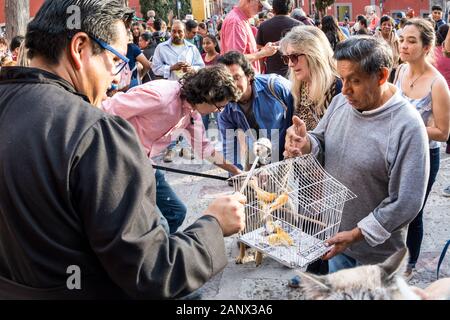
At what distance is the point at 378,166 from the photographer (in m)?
2.30

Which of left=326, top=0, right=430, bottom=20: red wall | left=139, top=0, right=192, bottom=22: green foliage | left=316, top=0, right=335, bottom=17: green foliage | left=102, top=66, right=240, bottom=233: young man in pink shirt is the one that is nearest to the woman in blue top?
left=102, top=66, right=240, bottom=233: young man in pink shirt

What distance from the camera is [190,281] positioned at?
4.33 ft

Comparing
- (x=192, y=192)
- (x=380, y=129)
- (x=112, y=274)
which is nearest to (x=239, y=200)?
(x=112, y=274)

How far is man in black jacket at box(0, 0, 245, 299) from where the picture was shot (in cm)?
120

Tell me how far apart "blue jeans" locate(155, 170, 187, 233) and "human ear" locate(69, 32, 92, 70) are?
2.45 meters

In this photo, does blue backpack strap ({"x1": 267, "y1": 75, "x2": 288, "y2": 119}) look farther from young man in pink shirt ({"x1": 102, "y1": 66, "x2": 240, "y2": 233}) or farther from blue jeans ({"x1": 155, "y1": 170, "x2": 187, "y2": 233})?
blue jeans ({"x1": 155, "y1": 170, "x2": 187, "y2": 233})

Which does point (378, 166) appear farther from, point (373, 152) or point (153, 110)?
point (153, 110)

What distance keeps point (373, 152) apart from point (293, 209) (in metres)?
0.73

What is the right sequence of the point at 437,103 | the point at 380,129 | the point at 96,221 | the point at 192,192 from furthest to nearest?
1. the point at 192,192
2. the point at 437,103
3. the point at 380,129
4. the point at 96,221

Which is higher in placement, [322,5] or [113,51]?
[322,5]

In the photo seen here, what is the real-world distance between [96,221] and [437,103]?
2.82 meters

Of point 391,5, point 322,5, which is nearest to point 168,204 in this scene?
point 322,5

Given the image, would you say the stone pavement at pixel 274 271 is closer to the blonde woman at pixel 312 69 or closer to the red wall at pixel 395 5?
the blonde woman at pixel 312 69
